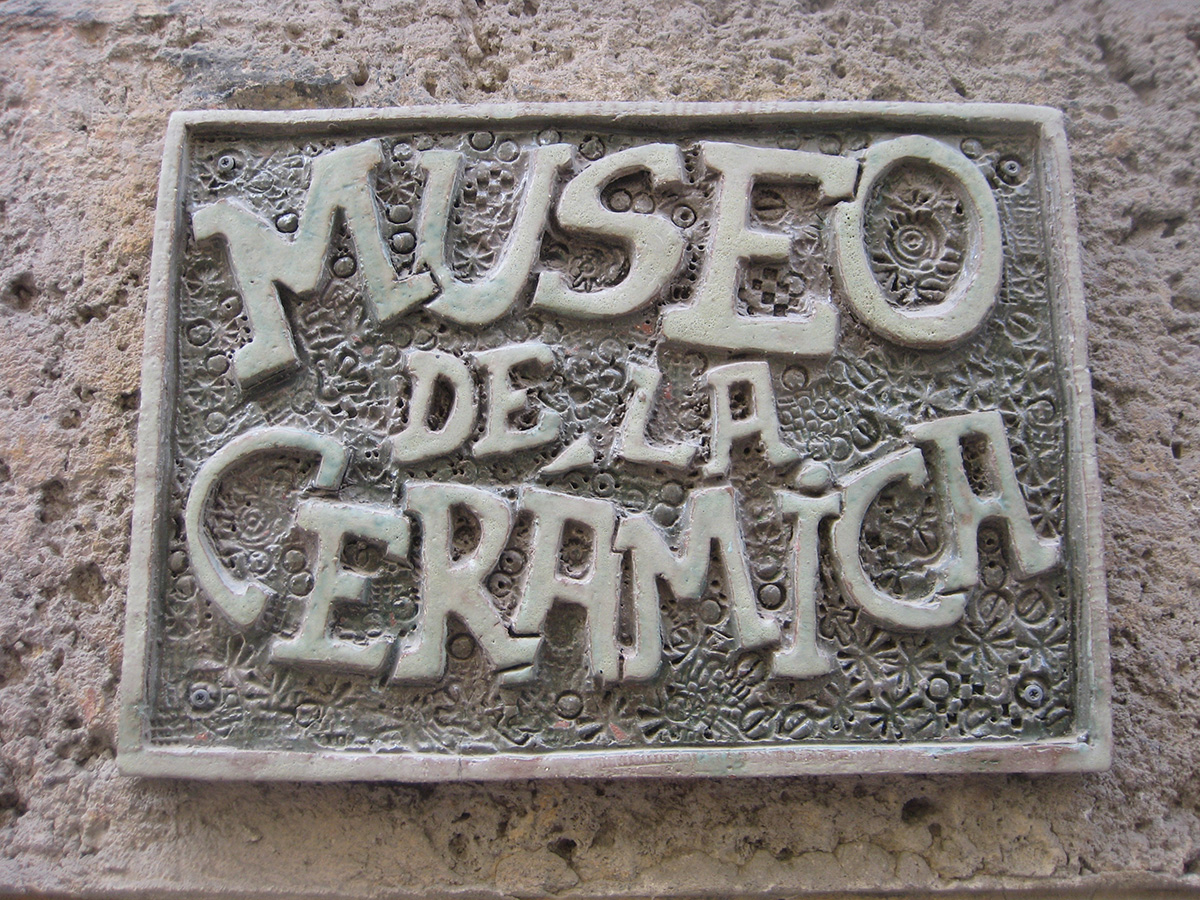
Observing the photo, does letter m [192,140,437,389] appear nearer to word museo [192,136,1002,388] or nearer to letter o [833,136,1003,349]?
word museo [192,136,1002,388]

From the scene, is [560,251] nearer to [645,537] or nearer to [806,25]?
[645,537]

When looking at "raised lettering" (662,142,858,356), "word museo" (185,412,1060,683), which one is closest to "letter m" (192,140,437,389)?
"word museo" (185,412,1060,683)

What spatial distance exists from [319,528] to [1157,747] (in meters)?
1.07

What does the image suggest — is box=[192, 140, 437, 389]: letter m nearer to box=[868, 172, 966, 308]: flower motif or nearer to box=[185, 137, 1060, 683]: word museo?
box=[185, 137, 1060, 683]: word museo

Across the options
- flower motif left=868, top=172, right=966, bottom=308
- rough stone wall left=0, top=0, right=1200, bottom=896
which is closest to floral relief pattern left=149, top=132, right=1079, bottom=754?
flower motif left=868, top=172, right=966, bottom=308

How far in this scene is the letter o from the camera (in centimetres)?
106

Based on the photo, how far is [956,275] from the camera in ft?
3.61

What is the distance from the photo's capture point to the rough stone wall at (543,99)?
104cm

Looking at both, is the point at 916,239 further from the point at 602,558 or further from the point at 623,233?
the point at 602,558

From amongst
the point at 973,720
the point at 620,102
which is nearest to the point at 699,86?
the point at 620,102

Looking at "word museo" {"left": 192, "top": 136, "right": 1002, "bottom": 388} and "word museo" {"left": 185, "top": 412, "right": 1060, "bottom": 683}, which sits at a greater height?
"word museo" {"left": 192, "top": 136, "right": 1002, "bottom": 388}

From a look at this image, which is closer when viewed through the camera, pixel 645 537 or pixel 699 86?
pixel 645 537

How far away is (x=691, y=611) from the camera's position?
102cm


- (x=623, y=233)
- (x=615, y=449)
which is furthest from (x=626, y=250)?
(x=615, y=449)
